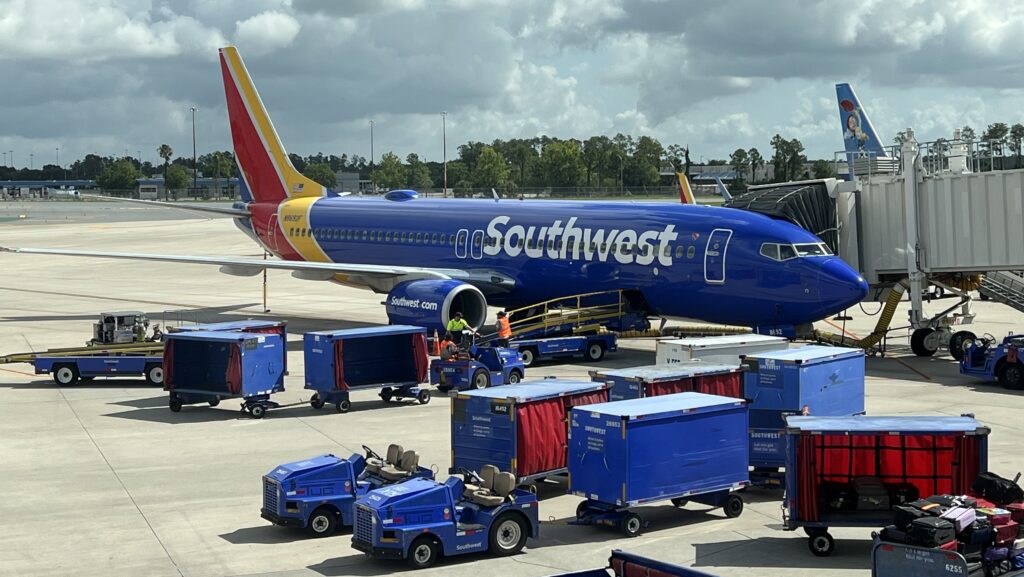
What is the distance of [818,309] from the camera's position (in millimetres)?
31516

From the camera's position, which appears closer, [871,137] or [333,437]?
[333,437]

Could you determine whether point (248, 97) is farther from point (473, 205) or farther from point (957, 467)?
point (957, 467)

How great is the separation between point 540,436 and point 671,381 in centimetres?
276

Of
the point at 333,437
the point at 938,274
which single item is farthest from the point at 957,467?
the point at 938,274

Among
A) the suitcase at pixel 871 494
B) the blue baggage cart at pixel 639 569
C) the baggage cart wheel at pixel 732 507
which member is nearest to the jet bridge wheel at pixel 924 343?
the baggage cart wheel at pixel 732 507

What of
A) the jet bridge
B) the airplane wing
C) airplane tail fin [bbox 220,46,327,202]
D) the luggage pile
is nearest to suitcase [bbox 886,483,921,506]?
the luggage pile

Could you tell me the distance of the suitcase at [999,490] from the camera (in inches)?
595

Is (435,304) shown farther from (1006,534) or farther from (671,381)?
(1006,534)

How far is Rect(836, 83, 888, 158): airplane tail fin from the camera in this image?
60.7 meters

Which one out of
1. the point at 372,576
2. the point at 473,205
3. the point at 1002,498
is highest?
the point at 473,205

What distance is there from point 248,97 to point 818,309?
25.8 meters

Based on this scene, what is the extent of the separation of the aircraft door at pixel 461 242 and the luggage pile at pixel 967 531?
26.4 metres

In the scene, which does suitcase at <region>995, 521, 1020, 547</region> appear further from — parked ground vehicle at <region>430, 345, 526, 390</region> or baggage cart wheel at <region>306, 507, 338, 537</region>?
parked ground vehicle at <region>430, 345, 526, 390</region>

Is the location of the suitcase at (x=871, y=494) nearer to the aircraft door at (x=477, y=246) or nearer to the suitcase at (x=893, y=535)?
the suitcase at (x=893, y=535)
